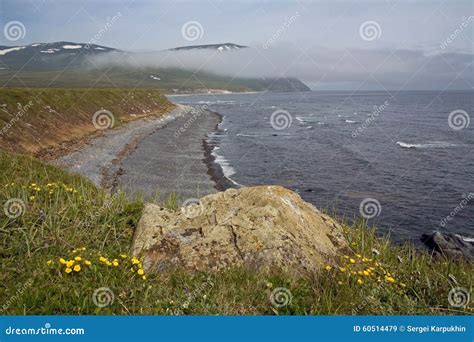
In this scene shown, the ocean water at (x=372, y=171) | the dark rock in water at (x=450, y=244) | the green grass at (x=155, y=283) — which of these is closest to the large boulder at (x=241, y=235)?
the green grass at (x=155, y=283)

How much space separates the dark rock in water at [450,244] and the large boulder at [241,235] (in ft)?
41.2

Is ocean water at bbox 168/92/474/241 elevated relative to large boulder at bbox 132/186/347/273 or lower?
elevated

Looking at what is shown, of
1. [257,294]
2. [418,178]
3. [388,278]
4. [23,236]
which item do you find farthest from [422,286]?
[418,178]

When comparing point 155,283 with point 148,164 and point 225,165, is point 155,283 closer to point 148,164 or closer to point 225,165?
point 148,164

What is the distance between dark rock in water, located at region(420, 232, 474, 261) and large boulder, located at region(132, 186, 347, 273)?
41.2 ft

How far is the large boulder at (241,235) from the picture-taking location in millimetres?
6438

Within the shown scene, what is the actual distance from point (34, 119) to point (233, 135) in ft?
91.3

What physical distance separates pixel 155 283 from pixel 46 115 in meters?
40.1

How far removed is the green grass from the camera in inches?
204

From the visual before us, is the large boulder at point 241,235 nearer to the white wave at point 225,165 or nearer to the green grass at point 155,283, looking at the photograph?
the green grass at point 155,283

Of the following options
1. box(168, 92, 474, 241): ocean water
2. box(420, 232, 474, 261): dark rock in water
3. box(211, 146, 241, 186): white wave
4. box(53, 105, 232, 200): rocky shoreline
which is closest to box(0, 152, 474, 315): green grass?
box(168, 92, 474, 241): ocean water

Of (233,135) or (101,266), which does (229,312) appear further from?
(233,135)

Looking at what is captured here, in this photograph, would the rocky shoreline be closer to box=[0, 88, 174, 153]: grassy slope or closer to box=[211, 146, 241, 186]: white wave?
box=[211, 146, 241, 186]: white wave

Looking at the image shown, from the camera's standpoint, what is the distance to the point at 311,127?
A: 71875mm
